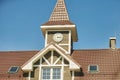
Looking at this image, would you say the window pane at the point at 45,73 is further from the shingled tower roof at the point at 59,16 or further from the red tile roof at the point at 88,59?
the shingled tower roof at the point at 59,16

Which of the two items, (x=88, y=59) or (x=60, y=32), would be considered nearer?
(x=88, y=59)

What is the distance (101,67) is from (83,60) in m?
1.96

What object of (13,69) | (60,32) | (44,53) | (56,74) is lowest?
(56,74)

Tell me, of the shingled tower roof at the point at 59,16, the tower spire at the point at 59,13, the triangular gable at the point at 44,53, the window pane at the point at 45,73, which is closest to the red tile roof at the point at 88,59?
the triangular gable at the point at 44,53

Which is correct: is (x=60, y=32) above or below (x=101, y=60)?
above

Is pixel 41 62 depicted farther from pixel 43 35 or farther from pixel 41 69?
pixel 43 35

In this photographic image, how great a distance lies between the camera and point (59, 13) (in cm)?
4353

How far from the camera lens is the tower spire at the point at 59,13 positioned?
42.8 m

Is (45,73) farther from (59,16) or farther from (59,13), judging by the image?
(59,13)

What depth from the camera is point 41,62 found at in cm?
3759

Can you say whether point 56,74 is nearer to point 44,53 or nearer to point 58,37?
point 44,53

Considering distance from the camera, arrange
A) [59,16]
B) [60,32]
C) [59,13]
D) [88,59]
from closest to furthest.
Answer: [88,59] < [60,32] < [59,16] < [59,13]

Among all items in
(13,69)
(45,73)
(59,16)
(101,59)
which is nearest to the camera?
(45,73)

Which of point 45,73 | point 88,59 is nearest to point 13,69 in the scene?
point 45,73
